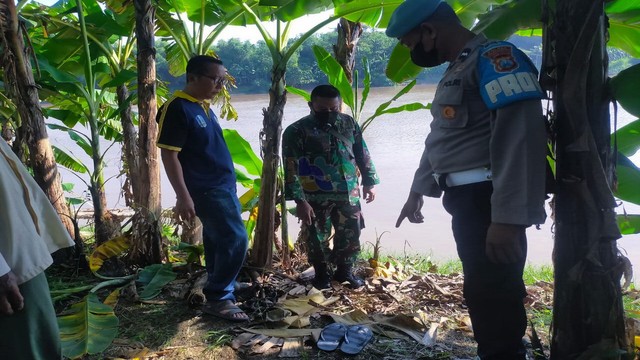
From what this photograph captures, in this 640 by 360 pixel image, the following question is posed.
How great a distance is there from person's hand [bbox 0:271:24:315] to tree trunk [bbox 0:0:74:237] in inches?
119

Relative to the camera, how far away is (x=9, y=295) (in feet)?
5.07

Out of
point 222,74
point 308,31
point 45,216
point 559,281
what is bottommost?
point 559,281

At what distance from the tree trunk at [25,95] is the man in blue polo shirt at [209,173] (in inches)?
58.9

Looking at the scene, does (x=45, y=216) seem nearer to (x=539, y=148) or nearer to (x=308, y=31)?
(x=539, y=148)

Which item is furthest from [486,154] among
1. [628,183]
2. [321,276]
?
[321,276]

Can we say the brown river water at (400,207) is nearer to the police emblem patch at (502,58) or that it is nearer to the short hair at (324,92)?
the short hair at (324,92)

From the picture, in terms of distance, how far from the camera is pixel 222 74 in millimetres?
3355

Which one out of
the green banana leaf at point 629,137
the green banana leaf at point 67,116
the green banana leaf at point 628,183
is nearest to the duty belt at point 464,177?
the green banana leaf at point 628,183

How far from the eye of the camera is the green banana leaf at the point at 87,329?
2605 mm

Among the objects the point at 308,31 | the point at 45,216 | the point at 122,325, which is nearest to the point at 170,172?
the point at 122,325

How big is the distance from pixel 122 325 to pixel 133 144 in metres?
2.34

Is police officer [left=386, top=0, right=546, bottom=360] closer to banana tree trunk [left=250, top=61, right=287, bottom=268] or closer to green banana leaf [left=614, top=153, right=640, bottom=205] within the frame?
green banana leaf [left=614, top=153, right=640, bottom=205]

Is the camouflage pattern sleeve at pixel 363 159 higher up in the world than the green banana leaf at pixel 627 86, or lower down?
lower down

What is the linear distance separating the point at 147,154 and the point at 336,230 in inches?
68.8
